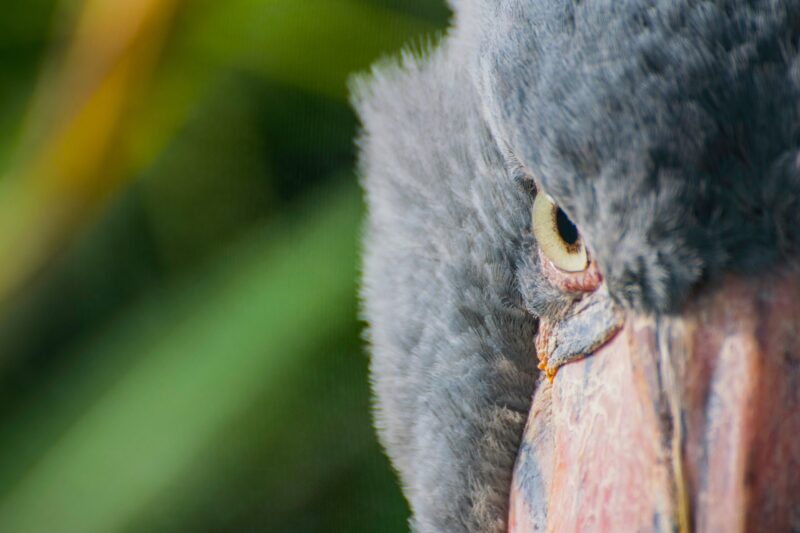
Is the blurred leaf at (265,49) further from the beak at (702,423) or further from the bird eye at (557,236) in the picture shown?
the beak at (702,423)

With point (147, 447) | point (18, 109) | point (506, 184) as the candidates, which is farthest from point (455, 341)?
point (18, 109)

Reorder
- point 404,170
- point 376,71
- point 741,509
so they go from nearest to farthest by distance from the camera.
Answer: point 741,509
point 404,170
point 376,71

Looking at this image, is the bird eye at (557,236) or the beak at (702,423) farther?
the bird eye at (557,236)

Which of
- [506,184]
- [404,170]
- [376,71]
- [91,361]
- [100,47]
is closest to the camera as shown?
[506,184]

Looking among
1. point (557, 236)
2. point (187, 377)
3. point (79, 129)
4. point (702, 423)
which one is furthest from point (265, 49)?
point (702, 423)

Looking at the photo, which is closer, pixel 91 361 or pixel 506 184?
pixel 506 184

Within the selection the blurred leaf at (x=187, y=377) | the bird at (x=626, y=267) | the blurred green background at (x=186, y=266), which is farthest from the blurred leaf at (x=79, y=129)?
the bird at (x=626, y=267)

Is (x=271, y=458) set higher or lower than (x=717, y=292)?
higher

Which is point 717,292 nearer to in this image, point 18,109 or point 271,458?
point 271,458

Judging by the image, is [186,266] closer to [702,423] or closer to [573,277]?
[573,277]
